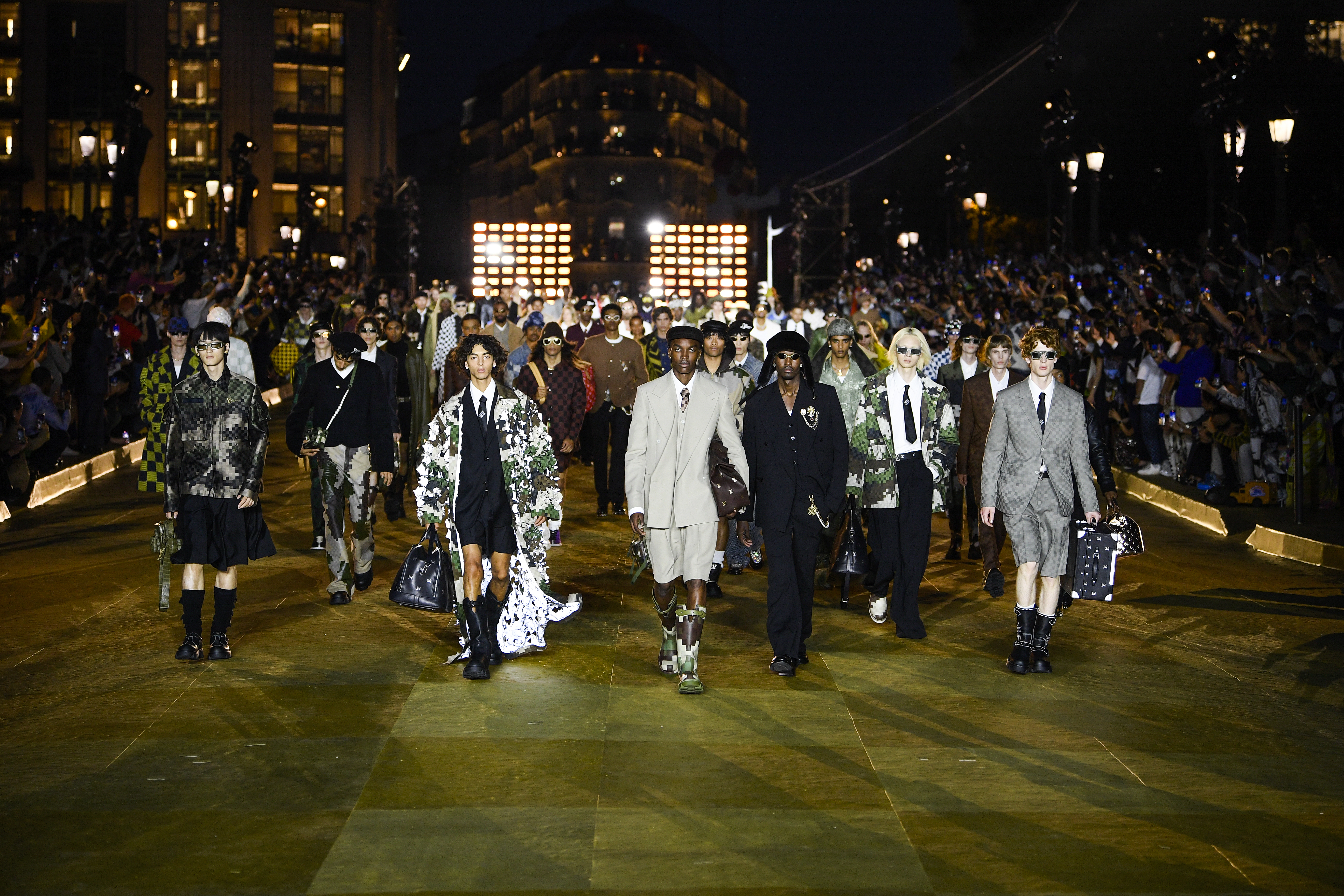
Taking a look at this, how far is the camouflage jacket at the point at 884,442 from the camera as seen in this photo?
9.36 meters

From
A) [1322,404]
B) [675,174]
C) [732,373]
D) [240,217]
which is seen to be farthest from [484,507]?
[675,174]

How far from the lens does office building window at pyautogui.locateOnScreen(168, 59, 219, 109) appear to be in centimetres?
7206

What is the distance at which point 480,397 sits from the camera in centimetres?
809

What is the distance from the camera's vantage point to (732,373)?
11.2 m

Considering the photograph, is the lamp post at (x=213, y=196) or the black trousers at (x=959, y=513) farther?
the lamp post at (x=213, y=196)

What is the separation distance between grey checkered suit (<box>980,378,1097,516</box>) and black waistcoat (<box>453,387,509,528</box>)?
274 centimetres

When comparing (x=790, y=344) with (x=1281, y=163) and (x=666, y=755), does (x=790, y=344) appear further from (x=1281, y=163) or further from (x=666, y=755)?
(x=1281, y=163)

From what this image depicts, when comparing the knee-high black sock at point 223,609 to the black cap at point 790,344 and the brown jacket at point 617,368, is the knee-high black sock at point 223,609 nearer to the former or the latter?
the black cap at point 790,344

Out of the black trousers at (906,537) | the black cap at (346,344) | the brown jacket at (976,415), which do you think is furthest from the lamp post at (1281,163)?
the black cap at (346,344)

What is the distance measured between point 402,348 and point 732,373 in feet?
18.8

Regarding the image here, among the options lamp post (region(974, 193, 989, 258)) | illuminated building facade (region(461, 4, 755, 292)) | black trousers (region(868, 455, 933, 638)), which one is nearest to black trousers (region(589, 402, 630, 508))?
black trousers (region(868, 455, 933, 638))

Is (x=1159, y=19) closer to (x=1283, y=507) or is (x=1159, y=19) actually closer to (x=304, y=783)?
(x=1283, y=507)

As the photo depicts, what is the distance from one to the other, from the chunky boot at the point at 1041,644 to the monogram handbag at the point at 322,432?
472 cm

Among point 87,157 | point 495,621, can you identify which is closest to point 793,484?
point 495,621
